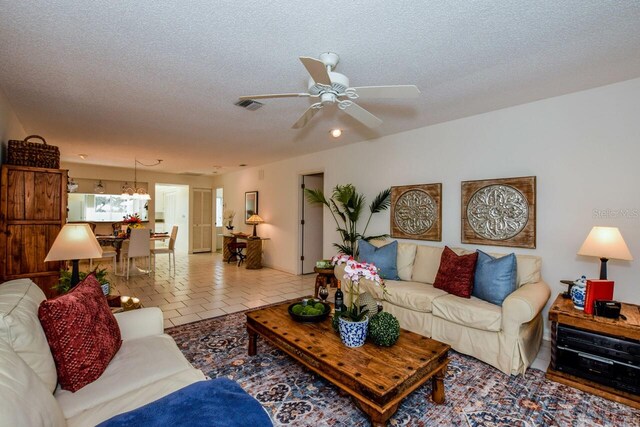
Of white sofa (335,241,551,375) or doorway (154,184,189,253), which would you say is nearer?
white sofa (335,241,551,375)

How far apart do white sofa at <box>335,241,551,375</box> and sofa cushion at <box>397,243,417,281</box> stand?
0.12 metres

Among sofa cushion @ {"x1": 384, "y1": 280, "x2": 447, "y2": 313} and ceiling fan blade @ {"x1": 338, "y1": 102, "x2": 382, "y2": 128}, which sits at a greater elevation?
ceiling fan blade @ {"x1": 338, "y1": 102, "x2": 382, "y2": 128}

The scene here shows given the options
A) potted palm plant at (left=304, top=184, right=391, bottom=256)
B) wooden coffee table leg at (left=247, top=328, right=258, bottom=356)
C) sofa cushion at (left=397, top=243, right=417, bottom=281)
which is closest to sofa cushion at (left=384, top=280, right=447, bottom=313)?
sofa cushion at (left=397, top=243, right=417, bottom=281)

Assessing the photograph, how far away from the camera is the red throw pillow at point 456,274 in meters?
2.90

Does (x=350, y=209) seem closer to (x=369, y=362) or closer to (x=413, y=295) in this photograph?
(x=413, y=295)

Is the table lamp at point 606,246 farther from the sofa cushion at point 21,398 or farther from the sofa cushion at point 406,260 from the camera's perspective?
the sofa cushion at point 21,398

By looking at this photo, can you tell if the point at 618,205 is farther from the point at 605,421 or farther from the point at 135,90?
the point at 135,90

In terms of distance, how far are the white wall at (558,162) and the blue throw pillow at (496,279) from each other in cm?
54

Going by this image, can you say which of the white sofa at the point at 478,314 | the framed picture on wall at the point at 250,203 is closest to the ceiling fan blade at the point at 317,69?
the white sofa at the point at 478,314

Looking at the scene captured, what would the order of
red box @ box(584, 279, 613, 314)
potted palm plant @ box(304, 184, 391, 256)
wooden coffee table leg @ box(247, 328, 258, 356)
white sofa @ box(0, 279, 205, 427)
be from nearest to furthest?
1. white sofa @ box(0, 279, 205, 427)
2. red box @ box(584, 279, 613, 314)
3. wooden coffee table leg @ box(247, 328, 258, 356)
4. potted palm plant @ box(304, 184, 391, 256)

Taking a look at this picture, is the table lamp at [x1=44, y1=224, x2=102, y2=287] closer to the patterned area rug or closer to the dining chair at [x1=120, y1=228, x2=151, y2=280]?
the patterned area rug

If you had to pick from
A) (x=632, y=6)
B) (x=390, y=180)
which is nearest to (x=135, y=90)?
(x=390, y=180)

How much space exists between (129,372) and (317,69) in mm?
1931

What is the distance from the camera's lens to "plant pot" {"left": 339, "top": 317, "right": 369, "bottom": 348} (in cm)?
199
